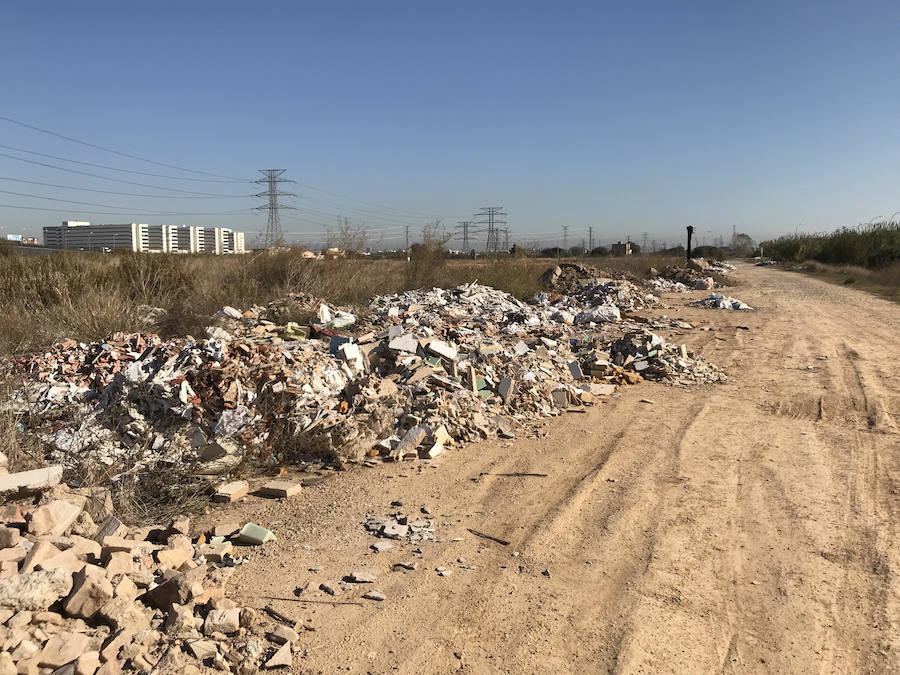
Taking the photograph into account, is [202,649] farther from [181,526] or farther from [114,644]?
[181,526]

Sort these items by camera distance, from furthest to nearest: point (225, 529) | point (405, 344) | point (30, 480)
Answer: point (405, 344) < point (225, 529) < point (30, 480)

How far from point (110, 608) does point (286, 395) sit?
3.00 metres

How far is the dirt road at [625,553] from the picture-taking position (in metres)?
2.61

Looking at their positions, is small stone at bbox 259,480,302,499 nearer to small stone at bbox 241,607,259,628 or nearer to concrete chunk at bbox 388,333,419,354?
small stone at bbox 241,607,259,628

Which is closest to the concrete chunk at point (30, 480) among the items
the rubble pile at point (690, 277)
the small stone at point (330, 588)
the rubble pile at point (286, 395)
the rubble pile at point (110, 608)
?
the rubble pile at point (110, 608)

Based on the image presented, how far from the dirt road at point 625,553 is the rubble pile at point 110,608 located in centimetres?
26

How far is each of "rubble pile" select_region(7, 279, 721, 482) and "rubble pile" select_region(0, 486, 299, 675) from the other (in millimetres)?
1253

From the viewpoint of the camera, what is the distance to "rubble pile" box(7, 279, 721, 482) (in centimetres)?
494

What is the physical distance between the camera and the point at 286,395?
5.35 metres

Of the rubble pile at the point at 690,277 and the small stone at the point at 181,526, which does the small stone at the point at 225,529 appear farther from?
the rubble pile at the point at 690,277

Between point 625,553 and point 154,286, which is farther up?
point 154,286

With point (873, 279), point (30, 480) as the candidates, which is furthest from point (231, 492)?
point (873, 279)

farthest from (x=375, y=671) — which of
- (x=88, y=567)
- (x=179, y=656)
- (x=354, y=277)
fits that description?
(x=354, y=277)

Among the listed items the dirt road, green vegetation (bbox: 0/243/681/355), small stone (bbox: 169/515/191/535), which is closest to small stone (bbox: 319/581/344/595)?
the dirt road
